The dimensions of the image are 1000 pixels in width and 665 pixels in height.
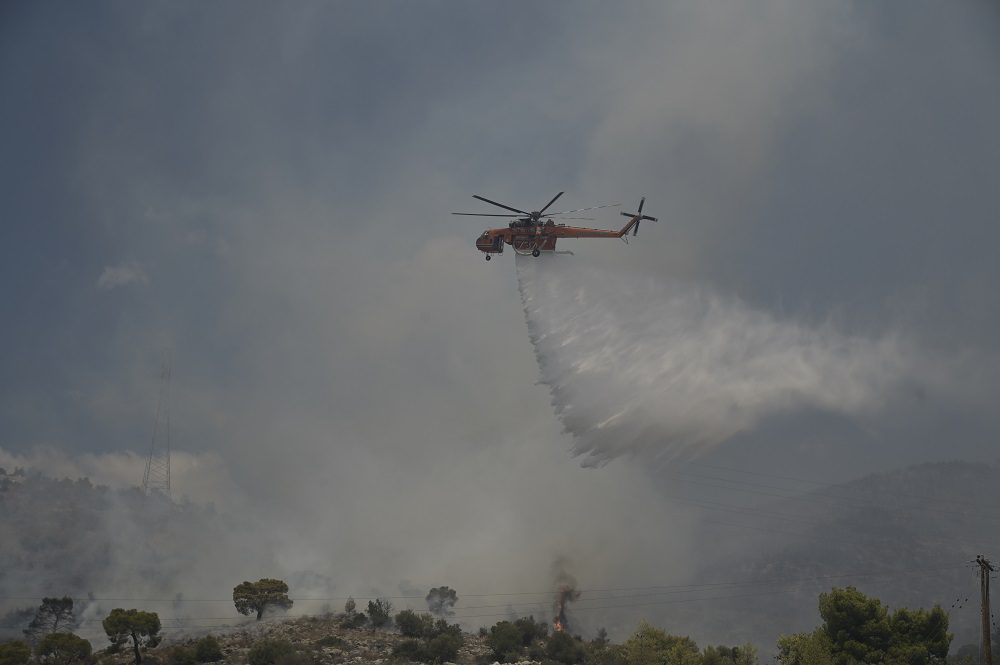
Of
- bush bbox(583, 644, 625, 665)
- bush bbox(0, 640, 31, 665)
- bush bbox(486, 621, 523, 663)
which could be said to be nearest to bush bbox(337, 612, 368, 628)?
bush bbox(486, 621, 523, 663)

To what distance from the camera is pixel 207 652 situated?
7506 centimetres

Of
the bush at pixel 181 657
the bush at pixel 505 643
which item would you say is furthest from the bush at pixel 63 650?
the bush at pixel 505 643

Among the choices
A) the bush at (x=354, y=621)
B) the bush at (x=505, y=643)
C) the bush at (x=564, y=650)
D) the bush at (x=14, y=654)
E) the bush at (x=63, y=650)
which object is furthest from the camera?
the bush at (x=354, y=621)

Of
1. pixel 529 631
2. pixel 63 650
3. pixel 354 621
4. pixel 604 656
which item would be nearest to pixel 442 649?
pixel 529 631

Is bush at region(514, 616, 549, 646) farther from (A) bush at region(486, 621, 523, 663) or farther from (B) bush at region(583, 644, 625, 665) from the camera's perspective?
(B) bush at region(583, 644, 625, 665)

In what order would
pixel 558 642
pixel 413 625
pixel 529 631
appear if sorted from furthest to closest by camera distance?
pixel 413 625 < pixel 529 631 < pixel 558 642

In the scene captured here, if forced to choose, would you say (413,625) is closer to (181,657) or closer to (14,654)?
(181,657)

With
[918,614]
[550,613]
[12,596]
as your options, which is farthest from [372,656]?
[12,596]

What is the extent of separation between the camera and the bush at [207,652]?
74.7 meters

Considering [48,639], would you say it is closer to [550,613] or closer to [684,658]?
[684,658]

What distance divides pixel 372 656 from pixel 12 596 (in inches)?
3562

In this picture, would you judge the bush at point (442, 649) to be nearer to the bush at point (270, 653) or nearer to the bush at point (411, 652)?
the bush at point (411, 652)

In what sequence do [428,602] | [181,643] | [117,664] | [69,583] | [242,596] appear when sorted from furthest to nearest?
[69,583] < [428,602] < [242,596] < [181,643] < [117,664]

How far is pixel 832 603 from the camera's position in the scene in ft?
218
